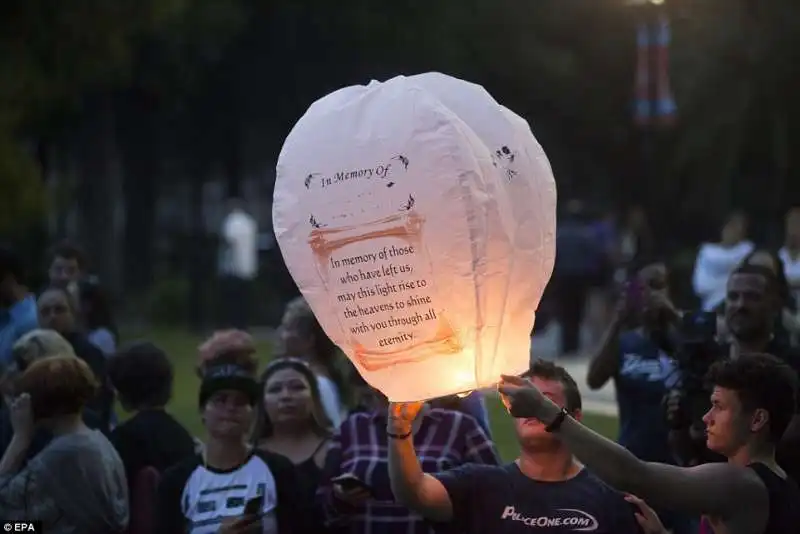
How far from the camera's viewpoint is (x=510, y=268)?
467 cm

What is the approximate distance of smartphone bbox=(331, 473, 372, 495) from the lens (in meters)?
6.16

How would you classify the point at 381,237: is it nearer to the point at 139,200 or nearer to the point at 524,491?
the point at 524,491

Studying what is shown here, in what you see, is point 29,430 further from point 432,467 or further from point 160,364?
point 432,467

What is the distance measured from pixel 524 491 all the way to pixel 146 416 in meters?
2.75

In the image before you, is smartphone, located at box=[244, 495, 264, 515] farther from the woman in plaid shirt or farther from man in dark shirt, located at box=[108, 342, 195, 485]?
man in dark shirt, located at box=[108, 342, 195, 485]

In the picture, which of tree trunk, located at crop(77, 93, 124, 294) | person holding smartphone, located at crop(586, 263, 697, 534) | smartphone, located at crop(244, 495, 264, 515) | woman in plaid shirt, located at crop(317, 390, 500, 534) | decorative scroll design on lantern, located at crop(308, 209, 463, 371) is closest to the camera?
decorative scroll design on lantern, located at crop(308, 209, 463, 371)

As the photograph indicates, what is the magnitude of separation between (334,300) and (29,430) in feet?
8.48

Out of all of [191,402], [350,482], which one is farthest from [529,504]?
[191,402]

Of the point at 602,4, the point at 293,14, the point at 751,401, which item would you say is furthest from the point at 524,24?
the point at 751,401

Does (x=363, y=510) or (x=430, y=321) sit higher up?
(x=430, y=321)

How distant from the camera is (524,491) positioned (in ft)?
17.8

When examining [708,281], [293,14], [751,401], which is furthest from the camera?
[293,14]

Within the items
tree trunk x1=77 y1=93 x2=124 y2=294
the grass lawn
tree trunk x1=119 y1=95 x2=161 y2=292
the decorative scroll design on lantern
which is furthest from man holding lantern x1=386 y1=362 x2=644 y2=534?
tree trunk x1=119 y1=95 x2=161 y2=292

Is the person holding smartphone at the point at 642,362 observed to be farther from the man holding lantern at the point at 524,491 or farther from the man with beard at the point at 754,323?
the man holding lantern at the point at 524,491
